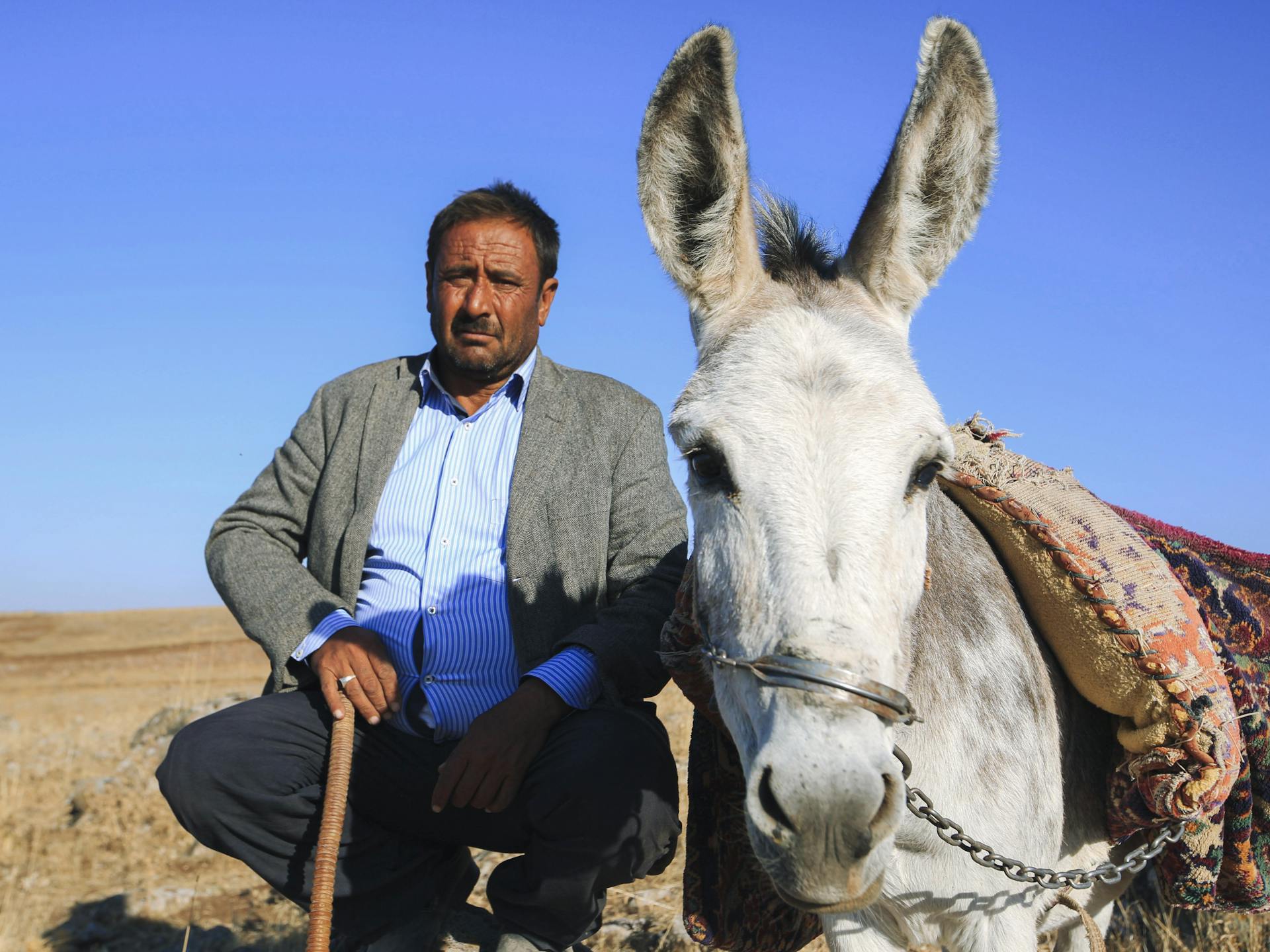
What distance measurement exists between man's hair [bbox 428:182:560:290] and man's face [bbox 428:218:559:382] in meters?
0.04

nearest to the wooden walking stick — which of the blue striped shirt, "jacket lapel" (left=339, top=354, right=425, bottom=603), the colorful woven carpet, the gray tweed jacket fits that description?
the blue striped shirt

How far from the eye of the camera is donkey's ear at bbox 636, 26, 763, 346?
7.80 feet

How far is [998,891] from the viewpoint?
7.99 feet

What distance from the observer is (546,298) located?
3.86m

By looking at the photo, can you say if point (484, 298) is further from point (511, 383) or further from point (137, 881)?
point (137, 881)

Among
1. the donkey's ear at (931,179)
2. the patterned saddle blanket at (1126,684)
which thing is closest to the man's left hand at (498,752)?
the patterned saddle blanket at (1126,684)

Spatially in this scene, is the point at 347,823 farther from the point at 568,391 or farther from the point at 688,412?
the point at 688,412

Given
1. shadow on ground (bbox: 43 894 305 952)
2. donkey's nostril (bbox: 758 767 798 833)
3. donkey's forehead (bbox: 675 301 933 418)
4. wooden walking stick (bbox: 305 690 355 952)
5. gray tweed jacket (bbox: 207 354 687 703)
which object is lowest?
shadow on ground (bbox: 43 894 305 952)

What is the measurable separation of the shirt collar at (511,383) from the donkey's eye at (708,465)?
61.9 inches

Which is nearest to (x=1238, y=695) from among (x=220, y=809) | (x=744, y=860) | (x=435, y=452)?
(x=744, y=860)

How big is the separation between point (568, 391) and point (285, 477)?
109cm

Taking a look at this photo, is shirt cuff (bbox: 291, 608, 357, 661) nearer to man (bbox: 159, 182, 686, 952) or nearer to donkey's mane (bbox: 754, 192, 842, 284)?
man (bbox: 159, 182, 686, 952)

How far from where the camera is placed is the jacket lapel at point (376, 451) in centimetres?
335

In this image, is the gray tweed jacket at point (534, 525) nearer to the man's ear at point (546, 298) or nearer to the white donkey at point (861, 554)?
the man's ear at point (546, 298)
